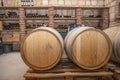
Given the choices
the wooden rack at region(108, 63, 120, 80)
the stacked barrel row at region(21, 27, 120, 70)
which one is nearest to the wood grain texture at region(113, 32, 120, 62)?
the stacked barrel row at region(21, 27, 120, 70)

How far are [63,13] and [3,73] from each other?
5.63 metres

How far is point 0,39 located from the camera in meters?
8.12

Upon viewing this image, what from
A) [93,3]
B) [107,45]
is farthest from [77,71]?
[93,3]

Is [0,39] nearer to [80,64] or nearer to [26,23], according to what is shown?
[26,23]

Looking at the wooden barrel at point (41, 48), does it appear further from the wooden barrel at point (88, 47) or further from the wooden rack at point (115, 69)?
the wooden rack at point (115, 69)

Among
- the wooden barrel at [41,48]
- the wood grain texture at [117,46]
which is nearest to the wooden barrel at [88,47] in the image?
the wood grain texture at [117,46]

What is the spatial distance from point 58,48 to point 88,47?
17.4 inches

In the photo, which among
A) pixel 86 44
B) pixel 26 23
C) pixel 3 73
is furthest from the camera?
pixel 26 23

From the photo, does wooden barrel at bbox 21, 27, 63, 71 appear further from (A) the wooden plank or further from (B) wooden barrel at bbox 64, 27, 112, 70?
(B) wooden barrel at bbox 64, 27, 112, 70

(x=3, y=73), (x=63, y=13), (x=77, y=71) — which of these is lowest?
(x=3, y=73)

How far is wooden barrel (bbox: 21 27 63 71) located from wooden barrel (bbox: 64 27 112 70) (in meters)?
0.24

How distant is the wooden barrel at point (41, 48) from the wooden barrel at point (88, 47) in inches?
9.3

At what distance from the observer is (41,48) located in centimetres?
242

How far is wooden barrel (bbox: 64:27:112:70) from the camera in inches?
94.8
